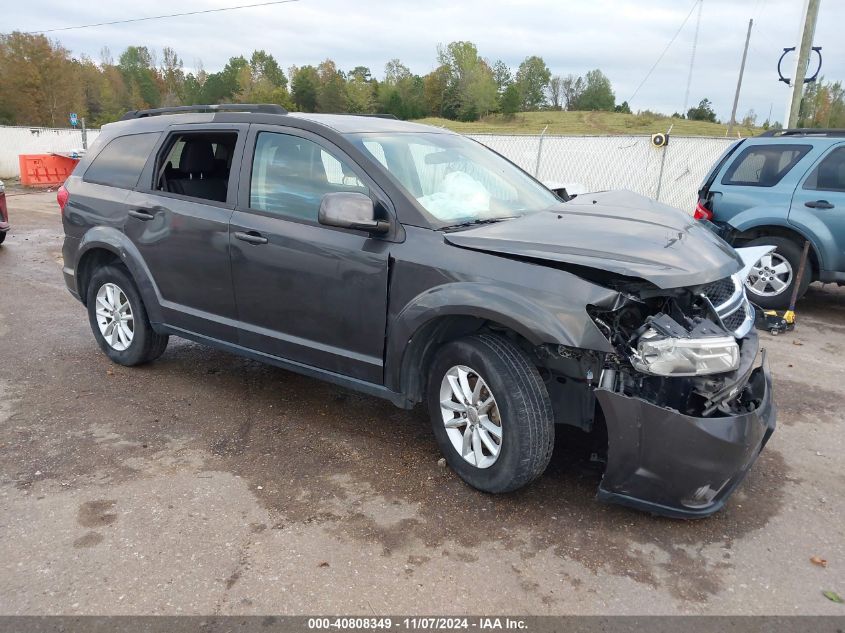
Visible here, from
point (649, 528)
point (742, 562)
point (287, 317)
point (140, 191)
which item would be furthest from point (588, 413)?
point (140, 191)

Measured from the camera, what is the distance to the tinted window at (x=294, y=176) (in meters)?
3.71

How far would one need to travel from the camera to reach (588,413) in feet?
10.1

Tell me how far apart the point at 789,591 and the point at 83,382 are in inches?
181

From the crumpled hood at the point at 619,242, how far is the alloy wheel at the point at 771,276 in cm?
384

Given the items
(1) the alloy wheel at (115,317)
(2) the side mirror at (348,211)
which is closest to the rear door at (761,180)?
(2) the side mirror at (348,211)

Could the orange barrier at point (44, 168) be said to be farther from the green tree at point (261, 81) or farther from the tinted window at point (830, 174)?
the green tree at point (261, 81)

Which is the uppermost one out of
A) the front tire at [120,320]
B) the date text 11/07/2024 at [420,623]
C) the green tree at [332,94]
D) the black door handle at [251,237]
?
the green tree at [332,94]

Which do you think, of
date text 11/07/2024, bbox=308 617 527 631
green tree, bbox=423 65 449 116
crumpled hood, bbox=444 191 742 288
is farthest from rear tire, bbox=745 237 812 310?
green tree, bbox=423 65 449 116

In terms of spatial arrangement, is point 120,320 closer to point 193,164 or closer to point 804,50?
point 193,164

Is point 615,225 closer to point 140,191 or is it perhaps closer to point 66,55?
point 140,191

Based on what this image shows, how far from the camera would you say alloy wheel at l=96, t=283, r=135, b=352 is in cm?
496

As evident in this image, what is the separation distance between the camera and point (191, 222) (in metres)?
4.26

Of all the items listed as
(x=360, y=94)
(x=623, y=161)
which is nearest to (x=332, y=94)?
(x=360, y=94)

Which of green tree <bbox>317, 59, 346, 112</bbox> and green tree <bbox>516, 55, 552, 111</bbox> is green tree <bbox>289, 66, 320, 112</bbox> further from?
green tree <bbox>516, 55, 552, 111</bbox>
